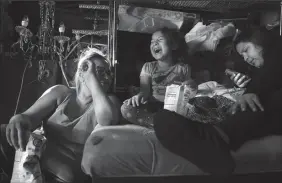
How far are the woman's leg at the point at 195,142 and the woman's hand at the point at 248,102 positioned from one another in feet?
0.63

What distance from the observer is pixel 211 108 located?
68.2 inches

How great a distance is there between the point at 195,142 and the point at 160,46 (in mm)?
532

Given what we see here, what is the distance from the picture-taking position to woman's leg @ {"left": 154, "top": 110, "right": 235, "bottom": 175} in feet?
5.45

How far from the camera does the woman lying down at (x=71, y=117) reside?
1.63 m

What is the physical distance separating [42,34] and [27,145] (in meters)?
0.56

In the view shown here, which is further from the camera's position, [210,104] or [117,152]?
[210,104]

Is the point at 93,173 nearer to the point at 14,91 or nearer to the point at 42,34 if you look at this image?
the point at 14,91

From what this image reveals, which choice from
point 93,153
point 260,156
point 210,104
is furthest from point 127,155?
point 260,156

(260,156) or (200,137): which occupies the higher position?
(200,137)

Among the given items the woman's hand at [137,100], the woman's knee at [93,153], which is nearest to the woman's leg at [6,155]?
the woman's knee at [93,153]

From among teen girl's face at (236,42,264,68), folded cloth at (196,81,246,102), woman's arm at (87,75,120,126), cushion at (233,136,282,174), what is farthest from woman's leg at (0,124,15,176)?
teen girl's face at (236,42,264,68)

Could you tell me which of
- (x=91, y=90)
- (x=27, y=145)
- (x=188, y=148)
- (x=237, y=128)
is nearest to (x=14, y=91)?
(x=27, y=145)

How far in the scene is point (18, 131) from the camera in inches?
64.0

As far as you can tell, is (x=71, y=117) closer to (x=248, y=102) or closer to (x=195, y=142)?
(x=195, y=142)
